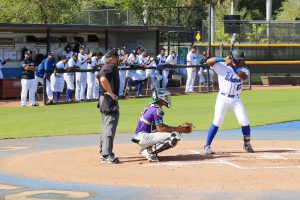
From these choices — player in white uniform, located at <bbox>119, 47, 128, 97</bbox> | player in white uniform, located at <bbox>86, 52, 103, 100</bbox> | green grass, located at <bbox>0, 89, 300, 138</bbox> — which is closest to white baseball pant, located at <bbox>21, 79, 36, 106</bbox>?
green grass, located at <bbox>0, 89, 300, 138</bbox>

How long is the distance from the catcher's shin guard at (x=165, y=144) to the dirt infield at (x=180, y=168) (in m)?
0.22

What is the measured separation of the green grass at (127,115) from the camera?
17391 millimetres

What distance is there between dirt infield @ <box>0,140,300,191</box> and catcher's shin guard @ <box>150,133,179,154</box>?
8.7 inches

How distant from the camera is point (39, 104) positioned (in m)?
24.6

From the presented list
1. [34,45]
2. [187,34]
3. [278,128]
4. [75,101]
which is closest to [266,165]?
[278,128]

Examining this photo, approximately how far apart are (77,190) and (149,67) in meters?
Answer: 18.7

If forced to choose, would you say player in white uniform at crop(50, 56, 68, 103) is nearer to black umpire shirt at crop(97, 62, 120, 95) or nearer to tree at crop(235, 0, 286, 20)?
black umpire shirt at crop(97, 62, 120, 95)

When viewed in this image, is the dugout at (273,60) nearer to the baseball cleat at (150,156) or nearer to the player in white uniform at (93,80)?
the player in white uniform at (93,80)

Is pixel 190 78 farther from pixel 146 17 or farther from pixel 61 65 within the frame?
pixel 146 17

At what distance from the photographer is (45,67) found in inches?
958

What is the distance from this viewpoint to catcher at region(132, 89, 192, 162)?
1138cm

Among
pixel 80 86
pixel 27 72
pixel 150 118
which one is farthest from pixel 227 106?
pixel 80 86

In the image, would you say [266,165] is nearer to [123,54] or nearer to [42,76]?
[42,76]

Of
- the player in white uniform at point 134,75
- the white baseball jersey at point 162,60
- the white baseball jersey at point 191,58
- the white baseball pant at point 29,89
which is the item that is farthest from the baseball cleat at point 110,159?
the white baseball jersey at point 191,58
